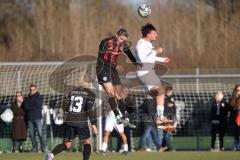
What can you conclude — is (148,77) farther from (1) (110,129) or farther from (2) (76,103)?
(1) (110,129)

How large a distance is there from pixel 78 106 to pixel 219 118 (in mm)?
9025

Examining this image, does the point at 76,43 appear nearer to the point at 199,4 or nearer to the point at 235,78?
the point at 199,4

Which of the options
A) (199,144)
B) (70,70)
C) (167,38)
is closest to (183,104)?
(199,144)

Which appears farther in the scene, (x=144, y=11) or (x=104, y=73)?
(x=144, y=11)

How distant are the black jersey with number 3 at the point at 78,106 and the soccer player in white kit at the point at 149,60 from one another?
241 cm

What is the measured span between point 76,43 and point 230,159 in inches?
1124

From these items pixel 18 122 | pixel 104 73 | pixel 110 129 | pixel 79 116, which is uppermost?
pixel 104 73

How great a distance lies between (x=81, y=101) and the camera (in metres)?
17.1

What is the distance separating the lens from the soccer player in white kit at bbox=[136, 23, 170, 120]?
19.2 meters

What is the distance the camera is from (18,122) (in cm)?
2500

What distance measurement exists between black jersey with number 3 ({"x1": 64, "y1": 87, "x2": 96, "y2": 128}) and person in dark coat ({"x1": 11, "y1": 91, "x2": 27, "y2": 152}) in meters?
7.91

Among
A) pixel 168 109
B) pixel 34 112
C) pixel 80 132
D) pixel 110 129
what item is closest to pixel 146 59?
pixel 80 132

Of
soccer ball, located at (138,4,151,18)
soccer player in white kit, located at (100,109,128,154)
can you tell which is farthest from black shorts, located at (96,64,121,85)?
soccer player in white kit, located at (100,109,128,154)

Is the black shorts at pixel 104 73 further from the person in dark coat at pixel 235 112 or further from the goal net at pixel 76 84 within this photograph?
the goal net at pixel 76 84
